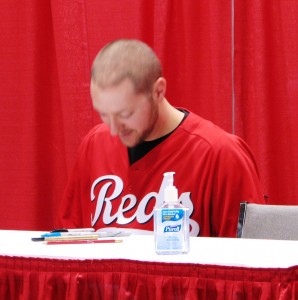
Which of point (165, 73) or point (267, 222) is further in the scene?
point (165, 73)

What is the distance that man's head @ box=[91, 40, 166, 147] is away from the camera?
1.67 meters

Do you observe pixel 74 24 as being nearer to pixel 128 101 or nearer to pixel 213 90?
pixel 213 90

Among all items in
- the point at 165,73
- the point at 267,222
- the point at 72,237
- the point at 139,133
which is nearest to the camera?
the point at 72,237

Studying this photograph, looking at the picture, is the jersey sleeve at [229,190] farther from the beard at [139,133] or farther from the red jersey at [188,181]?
the beard at [139,133]

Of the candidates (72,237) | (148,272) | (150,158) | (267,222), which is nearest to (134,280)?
(148,272)

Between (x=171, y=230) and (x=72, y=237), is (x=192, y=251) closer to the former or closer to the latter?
(x=171, y=230)

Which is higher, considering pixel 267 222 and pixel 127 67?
pixel 127 67

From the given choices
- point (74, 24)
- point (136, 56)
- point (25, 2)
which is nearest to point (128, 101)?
point (136, 56)

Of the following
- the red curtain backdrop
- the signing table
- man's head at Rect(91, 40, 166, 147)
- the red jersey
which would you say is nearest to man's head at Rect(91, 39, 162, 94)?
man's head at Rect(91, 40, 166, 147)

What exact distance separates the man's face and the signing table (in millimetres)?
452

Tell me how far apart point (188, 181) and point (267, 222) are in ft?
0.79

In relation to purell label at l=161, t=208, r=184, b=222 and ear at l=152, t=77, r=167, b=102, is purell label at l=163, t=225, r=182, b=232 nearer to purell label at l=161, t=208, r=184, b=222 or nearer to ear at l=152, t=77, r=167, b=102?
purell label at l=161, t=208, r=184, b=222

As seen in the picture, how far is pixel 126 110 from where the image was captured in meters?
1.70

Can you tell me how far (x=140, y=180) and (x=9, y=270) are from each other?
639 mm
